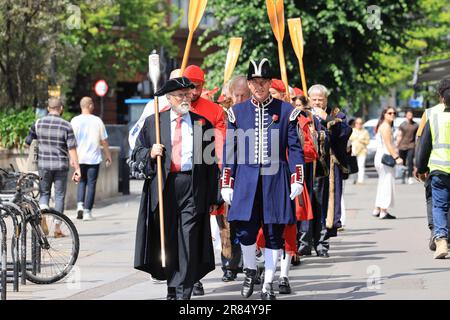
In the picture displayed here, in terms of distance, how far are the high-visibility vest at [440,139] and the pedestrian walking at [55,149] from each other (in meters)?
4.67

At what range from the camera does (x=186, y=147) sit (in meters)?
9.98

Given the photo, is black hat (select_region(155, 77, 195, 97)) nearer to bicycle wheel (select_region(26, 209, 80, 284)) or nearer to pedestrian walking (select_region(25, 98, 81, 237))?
bicycle wheel (select_region(26, 209, 80, 284))

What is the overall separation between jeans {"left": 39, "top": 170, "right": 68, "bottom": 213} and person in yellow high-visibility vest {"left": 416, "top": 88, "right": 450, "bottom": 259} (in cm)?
496

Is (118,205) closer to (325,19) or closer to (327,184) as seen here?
(327,184)

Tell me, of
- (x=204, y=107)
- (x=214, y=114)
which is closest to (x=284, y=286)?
(x=214, y=114)

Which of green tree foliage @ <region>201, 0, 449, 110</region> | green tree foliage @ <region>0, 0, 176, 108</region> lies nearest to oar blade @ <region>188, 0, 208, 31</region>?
green tree foliage @ <region>0, 0, 176, 108</region>

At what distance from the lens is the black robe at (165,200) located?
997 cm

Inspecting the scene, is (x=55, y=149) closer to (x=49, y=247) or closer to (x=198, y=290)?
(x=49, y=247)

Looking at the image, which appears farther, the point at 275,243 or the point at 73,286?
the point at 73,286

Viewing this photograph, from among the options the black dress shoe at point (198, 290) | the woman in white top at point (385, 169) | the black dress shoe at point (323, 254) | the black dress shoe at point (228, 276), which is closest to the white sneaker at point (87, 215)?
the woman in white top at point (385, 169)

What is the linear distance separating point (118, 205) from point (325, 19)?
13.6 metres

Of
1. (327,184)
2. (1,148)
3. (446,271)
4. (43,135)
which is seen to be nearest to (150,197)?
(446,271)

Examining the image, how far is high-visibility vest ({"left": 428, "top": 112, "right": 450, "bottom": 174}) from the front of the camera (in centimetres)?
1330

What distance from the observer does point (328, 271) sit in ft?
41.2
